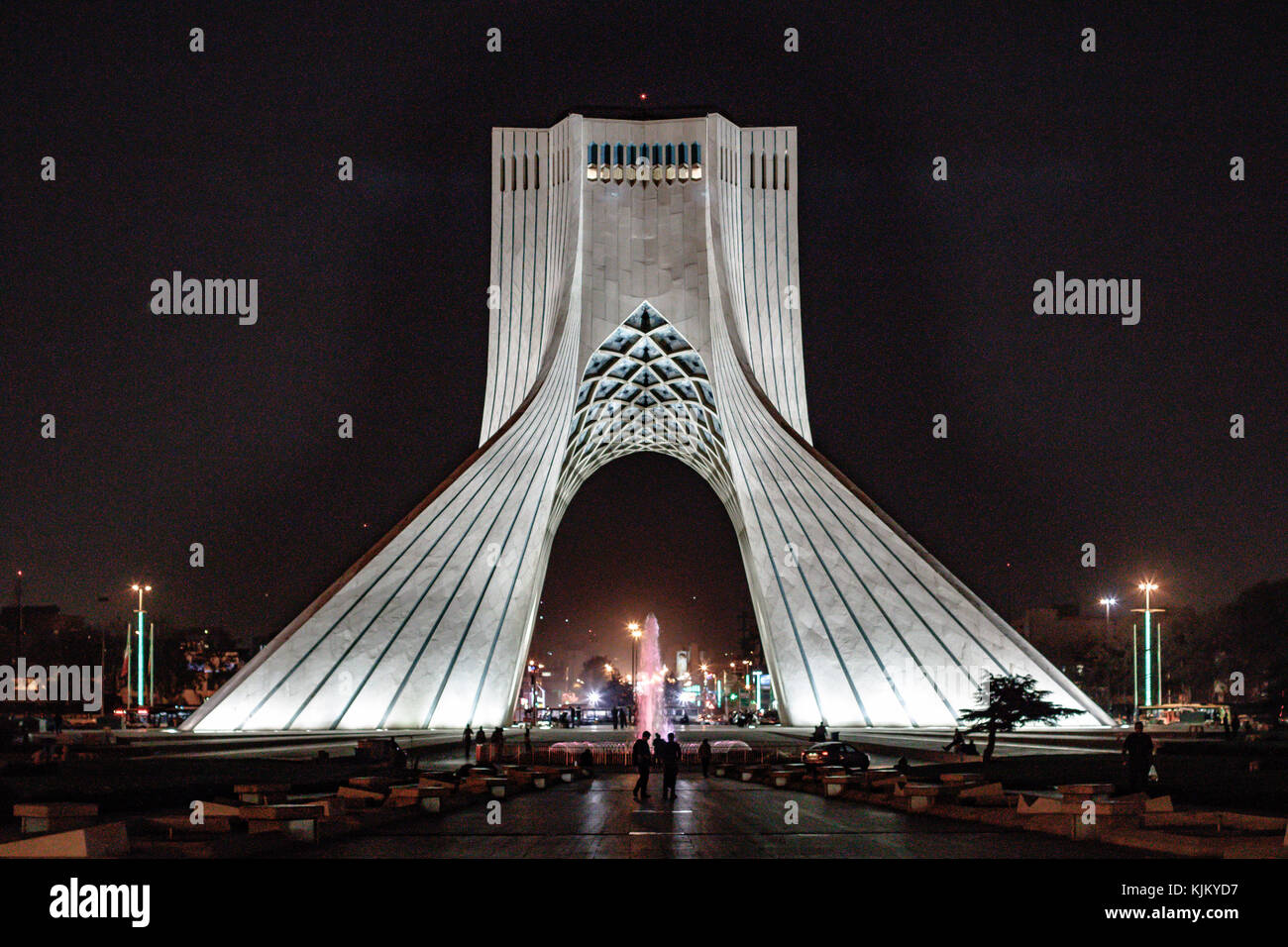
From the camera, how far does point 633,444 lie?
47250 millimetres

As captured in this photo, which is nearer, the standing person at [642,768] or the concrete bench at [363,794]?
the concrete bench at [363,794]

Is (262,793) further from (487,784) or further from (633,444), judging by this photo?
(633,444)

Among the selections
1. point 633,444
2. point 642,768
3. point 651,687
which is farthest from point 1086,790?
point 633,444

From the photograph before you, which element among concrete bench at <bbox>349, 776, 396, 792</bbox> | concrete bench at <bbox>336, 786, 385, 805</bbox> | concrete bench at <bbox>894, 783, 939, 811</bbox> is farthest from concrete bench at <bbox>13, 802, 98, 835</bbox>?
concrete bench at <bbox>894, 783, 939, 811</bbox>

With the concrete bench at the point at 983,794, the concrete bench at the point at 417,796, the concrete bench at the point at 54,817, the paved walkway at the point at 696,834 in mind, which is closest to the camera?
the paved walkway at the point at 696,834

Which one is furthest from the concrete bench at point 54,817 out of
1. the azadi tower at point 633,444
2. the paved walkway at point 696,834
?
the azadi tower at point 633,444

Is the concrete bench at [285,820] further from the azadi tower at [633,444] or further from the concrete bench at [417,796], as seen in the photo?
the azadi tower at [633,444]

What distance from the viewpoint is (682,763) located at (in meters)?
22.8

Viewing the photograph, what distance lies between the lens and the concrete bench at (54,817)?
32.2 feet

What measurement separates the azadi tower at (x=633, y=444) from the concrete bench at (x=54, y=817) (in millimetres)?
15128

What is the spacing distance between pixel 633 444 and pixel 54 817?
3743cm

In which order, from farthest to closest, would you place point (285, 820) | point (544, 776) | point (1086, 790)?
point (544, 776) → point (1086, 790) → point (285, 820)

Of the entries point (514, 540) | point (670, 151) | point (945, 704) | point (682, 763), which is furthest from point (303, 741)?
point (670, 151)
